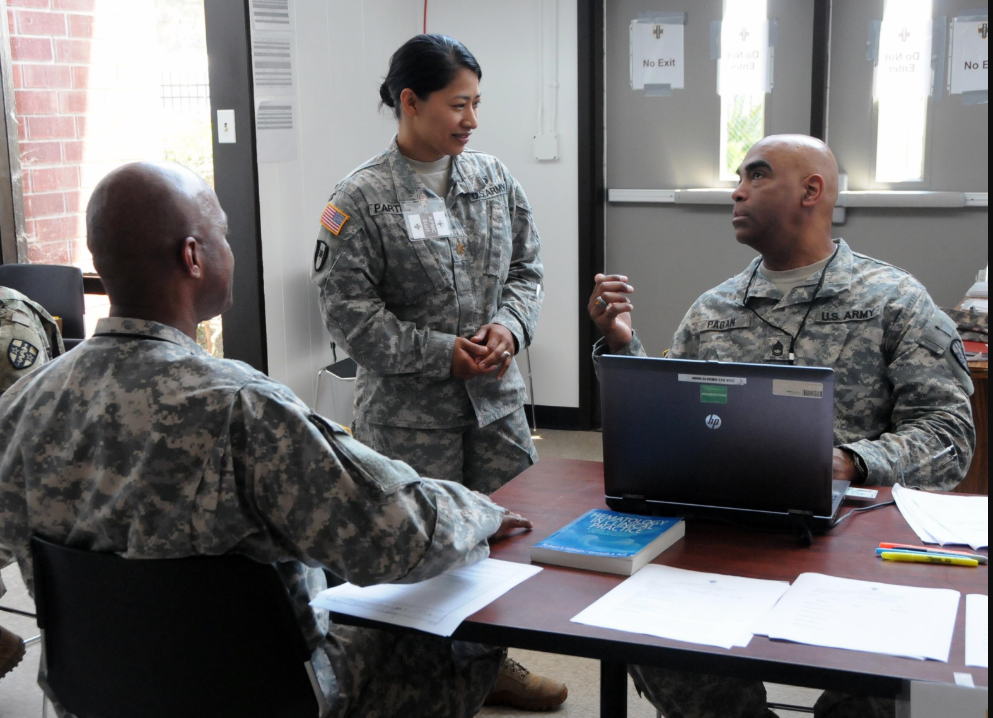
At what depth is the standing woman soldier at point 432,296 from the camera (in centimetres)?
243

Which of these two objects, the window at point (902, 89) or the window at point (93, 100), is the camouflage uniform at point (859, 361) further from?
the window at point (93, 100)

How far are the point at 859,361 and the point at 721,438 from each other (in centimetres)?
61

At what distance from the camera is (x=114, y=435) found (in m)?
1.29

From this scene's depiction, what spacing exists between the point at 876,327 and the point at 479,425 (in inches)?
37.4

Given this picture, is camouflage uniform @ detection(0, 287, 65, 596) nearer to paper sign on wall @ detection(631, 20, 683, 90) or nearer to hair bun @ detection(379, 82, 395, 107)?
hair bun @ detection(379, 82, 395, 107)

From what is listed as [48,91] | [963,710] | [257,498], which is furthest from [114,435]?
[48,91]

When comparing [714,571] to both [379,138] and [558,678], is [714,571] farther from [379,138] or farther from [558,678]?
[379,138]

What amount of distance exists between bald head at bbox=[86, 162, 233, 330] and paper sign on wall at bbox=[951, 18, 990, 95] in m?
3.62

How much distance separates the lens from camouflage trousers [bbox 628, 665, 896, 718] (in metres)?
1.73

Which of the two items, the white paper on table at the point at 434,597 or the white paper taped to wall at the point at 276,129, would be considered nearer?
the white paper on table at the point at 434,597

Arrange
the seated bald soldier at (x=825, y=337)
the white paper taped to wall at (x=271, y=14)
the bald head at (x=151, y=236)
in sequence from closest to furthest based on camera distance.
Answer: the bald head at (x=151, y=236), the seated bald soldier at (x=825, y=337), the white paper taped to wall at (x=271, y=14)

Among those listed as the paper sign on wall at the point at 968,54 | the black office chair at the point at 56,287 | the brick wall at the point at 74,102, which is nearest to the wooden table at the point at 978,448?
the paper sign on wall at the point at 968,54

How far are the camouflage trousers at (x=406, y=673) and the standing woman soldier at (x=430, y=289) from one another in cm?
87

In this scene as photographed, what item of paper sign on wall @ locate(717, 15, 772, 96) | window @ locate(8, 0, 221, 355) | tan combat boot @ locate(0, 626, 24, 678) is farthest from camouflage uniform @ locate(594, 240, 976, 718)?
window @ locate(8, 0, 221, 355)
